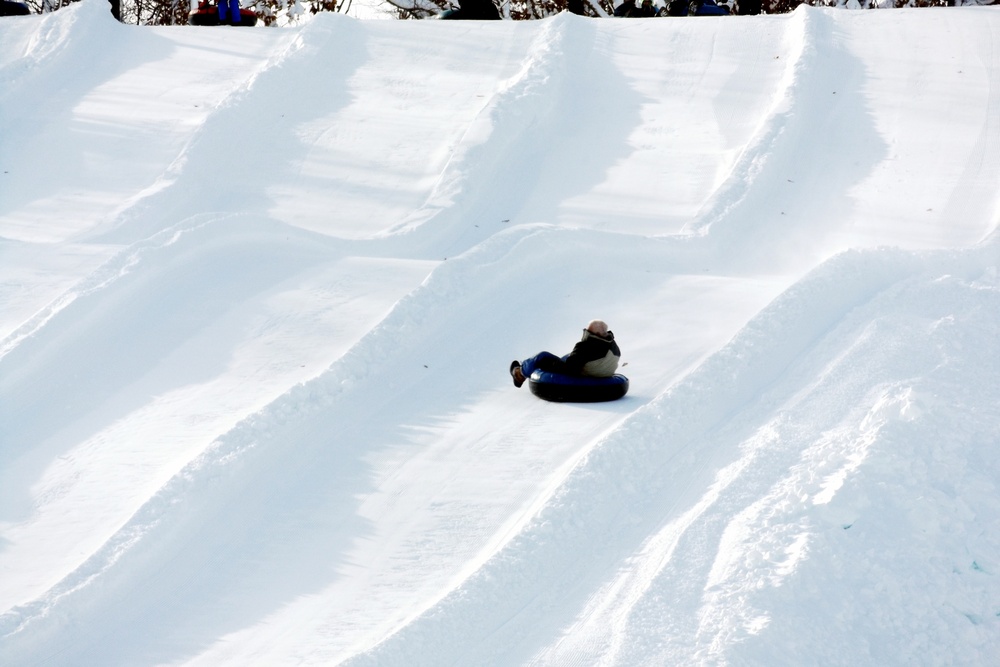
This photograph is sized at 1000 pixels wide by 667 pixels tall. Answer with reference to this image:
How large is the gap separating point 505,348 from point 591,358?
109 cm

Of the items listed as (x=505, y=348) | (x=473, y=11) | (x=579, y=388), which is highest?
(x=473, y=11)

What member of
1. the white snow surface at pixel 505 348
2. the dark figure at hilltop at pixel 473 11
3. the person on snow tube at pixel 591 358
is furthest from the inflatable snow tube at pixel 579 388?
the dark figure at hilltop at pixel 473 11

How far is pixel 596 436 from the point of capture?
6766mm

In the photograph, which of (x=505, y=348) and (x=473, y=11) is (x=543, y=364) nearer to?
(x=505, y=348)

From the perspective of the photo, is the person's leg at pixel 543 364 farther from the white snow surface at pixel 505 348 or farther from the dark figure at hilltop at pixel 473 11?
the dark figure at hilltop at pixel 473 11

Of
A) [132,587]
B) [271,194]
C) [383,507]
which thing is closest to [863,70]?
[271,194]

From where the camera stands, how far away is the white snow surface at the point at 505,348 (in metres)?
5.41

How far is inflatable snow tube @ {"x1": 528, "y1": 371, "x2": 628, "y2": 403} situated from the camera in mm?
7254

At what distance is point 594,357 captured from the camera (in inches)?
286

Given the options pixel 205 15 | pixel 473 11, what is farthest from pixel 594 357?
pixel 473 11

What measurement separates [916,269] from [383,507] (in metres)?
4.58

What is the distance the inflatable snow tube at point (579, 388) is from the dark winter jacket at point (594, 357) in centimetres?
5

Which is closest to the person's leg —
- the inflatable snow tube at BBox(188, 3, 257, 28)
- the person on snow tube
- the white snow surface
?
the person on snow tube

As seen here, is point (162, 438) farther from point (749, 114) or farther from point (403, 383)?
point (749, 114)
